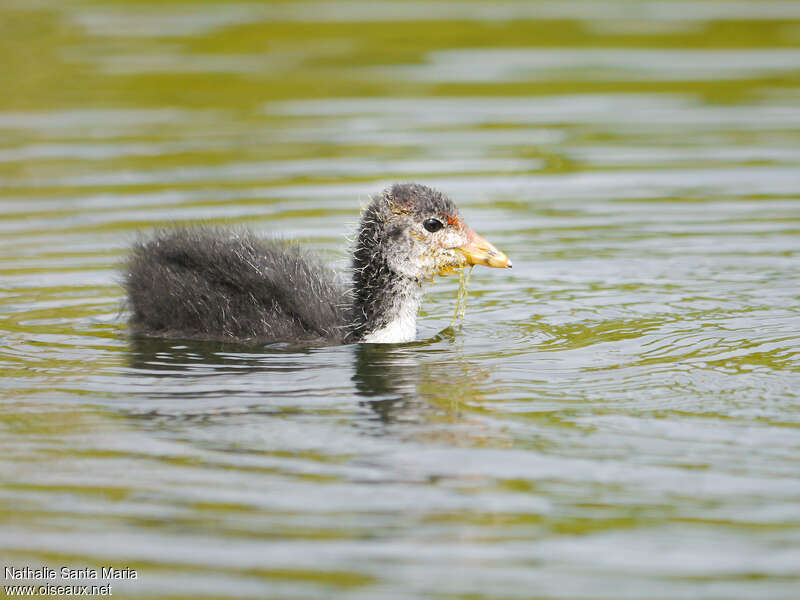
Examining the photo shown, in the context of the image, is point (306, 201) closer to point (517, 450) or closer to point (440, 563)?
point (517, 450)

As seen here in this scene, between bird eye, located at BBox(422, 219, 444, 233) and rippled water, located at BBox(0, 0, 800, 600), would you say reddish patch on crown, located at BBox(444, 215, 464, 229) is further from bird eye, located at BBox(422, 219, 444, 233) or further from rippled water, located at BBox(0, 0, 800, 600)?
rippled water, located at BBox(0, 0, 800, 600)

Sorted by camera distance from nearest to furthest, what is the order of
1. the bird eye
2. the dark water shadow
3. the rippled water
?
the rippled water < the dark water shadow < the bird eye

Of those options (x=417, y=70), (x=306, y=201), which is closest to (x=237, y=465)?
(x=306, y=201)

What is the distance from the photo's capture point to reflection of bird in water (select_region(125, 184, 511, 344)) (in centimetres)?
895

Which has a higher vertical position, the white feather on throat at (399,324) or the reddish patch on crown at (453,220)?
the reddish patch on crown at (453,220)

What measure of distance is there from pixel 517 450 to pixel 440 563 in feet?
4.11

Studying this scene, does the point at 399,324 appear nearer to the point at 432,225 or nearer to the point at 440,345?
the point at 440,345

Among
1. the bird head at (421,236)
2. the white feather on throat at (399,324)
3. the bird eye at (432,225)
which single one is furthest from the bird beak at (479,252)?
the white feather on throat at (399,324)

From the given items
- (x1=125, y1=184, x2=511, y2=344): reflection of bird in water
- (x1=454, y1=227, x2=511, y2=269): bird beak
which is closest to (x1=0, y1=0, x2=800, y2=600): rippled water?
(x1=125, y1=184, x2=511, y2=344): reflection of bird in water

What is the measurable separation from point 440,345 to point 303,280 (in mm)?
1144

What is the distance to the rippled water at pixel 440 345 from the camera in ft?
18.4

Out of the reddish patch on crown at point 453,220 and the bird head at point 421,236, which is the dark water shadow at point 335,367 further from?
the reddish patch on crown at point 453,220

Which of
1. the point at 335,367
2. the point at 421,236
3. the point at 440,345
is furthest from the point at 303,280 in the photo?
the point at 335,367

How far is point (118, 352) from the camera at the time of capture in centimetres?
886
